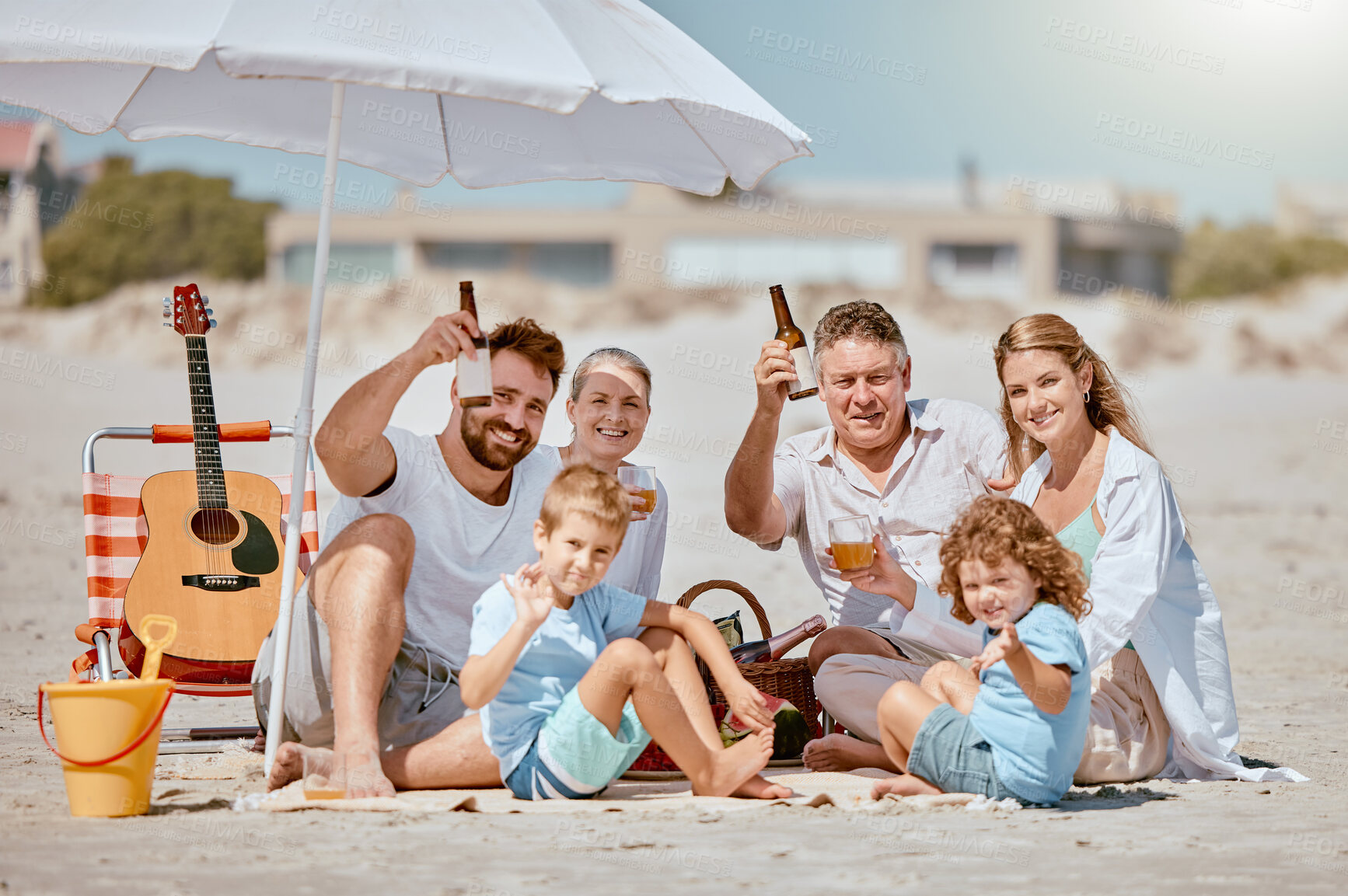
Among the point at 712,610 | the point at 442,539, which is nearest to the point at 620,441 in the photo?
the point at 442,539

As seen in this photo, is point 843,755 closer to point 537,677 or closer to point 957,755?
point 957,755

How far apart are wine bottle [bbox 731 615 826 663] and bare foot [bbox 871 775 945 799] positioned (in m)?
0.85

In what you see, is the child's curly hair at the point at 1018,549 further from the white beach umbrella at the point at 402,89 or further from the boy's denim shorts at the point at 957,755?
the white beach umbrella at the point at 402,89

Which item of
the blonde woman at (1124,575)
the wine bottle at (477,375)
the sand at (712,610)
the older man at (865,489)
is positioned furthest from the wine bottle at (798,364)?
the sand at (712,610)

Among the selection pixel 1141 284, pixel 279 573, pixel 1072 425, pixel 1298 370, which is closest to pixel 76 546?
pixel 279 573

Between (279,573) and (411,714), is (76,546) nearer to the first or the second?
(279,573)

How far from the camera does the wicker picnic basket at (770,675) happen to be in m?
4.85

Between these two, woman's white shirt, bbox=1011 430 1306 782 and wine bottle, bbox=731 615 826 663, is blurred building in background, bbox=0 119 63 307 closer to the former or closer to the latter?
wine bottle, bbox=731 615 826 663

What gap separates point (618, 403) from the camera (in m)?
4.88

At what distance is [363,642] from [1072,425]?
7.84ft

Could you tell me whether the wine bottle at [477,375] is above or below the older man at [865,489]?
above

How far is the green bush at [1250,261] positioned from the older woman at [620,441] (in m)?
48.0

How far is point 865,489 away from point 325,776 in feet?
7.04

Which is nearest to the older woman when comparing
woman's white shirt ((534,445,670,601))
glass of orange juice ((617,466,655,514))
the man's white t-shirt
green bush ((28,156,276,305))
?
woman's white shirt ((534,445,670,601))
